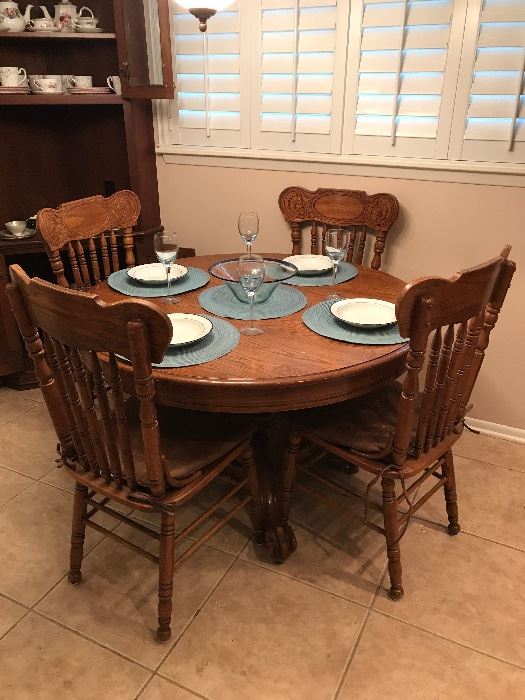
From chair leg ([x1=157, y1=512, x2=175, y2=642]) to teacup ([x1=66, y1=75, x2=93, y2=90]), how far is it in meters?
2.13

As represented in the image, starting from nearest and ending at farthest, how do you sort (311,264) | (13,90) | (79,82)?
(311,264) → (13,90) → (79,82)

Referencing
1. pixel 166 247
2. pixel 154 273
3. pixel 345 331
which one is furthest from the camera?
Answer: pixel 154 273

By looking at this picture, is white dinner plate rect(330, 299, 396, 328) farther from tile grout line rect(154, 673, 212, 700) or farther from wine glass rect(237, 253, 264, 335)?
tile grout line rect(154, 673, 212, 700)

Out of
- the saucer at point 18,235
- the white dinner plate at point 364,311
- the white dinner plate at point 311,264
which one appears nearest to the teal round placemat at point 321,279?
the white dinner plate at point 311,264

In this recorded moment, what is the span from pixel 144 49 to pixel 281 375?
6.57 ft

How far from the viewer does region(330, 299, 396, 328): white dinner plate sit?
Answer: 1.62 metres

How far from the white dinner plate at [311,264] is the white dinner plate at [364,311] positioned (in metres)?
0.30

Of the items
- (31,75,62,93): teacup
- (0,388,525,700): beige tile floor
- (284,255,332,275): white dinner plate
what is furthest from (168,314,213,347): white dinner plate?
(31,75,62,93): teacup

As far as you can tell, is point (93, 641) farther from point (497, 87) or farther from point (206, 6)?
point (497, 87)

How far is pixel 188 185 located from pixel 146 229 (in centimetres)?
31

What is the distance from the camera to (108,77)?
2691 millimetres

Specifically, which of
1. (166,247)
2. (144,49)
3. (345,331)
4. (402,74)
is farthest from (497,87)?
(144,49)

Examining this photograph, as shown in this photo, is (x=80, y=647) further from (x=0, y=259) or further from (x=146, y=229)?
(x=146, y=229)

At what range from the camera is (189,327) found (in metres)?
1.56
